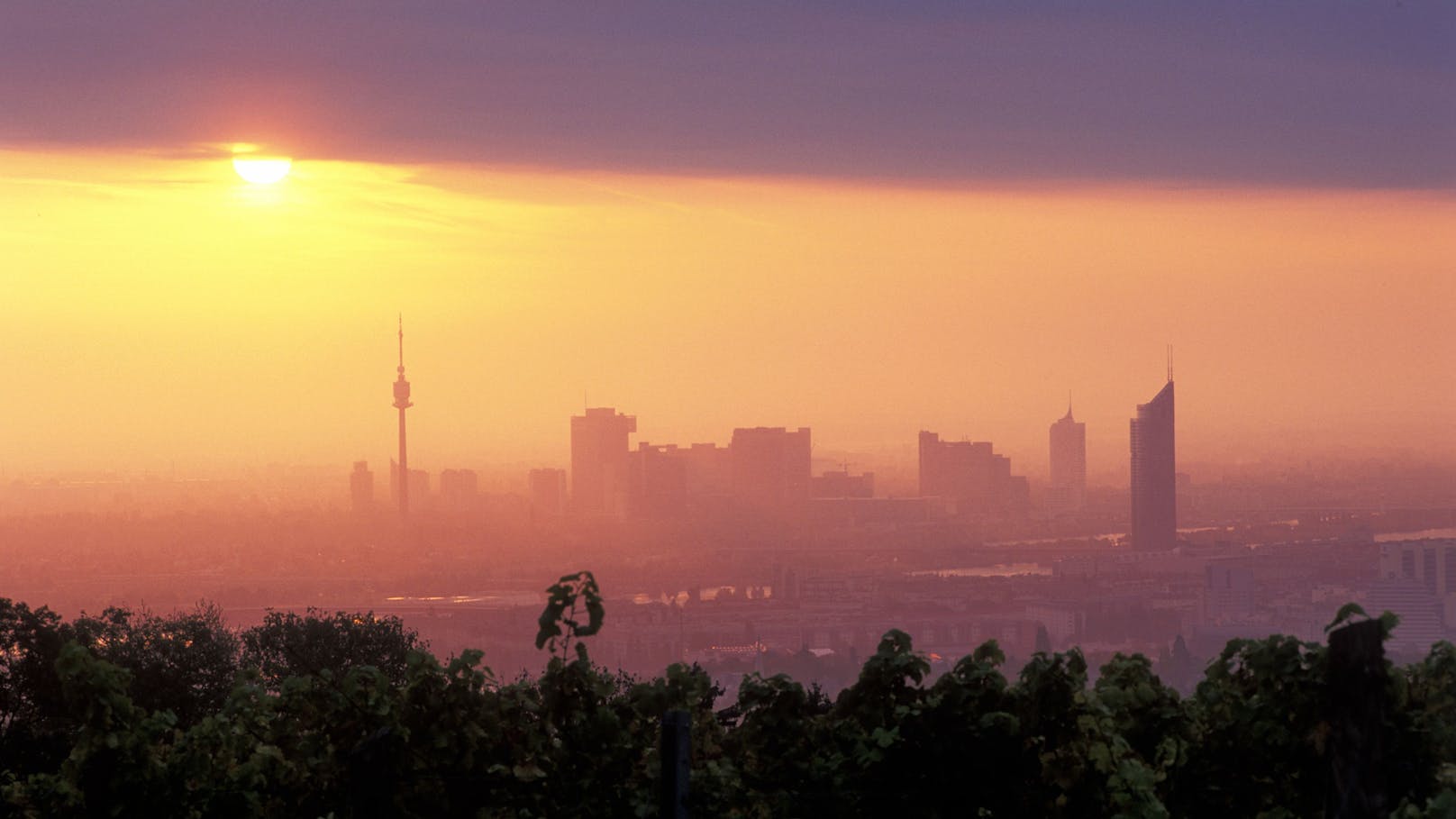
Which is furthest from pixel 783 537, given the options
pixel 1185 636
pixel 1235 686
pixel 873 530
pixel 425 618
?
pixel 1235 686

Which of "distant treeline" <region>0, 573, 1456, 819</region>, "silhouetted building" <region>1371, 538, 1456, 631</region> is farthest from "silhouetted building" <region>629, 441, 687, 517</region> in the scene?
"distant treeline" <region>0, 573, 1456, 819</region>

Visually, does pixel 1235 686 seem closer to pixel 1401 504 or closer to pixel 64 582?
pixel 64 582

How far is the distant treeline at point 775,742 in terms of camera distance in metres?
8.74

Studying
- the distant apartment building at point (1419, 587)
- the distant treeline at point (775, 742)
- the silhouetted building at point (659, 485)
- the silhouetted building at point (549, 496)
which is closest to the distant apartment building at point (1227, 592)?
the distant apartment building at point (1419, 587)

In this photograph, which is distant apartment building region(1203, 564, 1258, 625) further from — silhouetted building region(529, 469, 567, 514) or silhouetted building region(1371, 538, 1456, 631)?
silhouetted building region(529, 469, 567, 514)

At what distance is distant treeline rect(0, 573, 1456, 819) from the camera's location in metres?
8.74

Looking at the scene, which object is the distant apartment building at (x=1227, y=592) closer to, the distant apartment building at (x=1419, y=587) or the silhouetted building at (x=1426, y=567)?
the distant apartment building at (x=1419, y=587)

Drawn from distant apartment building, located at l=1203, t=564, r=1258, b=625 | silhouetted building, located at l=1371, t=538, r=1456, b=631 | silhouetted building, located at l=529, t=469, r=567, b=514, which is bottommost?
distant apartment building, located at l=1203, t=564, r=1258, b=625

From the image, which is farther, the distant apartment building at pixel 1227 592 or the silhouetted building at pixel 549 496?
the silhouetted building at pixel 549 496

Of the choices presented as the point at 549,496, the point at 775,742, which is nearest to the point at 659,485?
the point at 549,496

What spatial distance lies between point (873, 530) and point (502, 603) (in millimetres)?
66288

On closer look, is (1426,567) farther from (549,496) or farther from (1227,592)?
(549,496)

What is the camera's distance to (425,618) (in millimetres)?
119500

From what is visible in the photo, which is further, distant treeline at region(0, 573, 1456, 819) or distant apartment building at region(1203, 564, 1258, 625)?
distant apartment building at region(1203, 564, 1258, 625)
